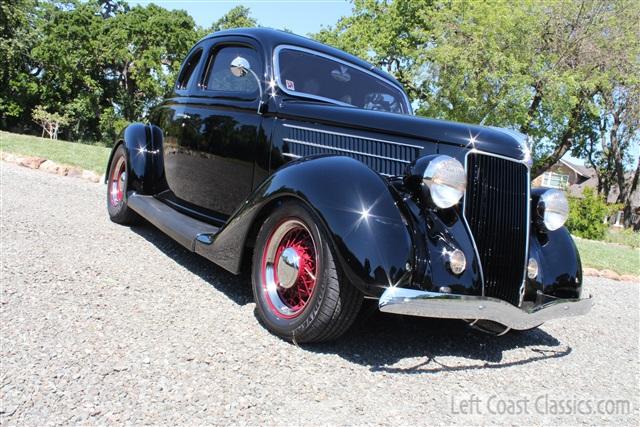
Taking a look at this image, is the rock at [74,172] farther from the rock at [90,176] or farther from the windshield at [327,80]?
the windshield at [327,80]

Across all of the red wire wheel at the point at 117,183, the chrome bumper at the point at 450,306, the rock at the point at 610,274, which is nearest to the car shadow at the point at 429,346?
the chrome bumper at the point at 450,306

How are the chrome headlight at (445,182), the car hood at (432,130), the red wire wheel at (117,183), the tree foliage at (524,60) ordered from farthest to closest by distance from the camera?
the tree foliage at (524,60)
the red wire wheel at (117,183)
the car hood at (432,130)
the chrome headlight at (445,182)

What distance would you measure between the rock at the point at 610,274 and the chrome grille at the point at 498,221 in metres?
4.93

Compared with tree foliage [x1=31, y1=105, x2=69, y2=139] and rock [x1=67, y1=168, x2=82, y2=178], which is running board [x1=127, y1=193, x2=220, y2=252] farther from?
tree foliage [x1=31, y1=105, x2=69, y2=139]

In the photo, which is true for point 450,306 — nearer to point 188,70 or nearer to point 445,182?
point 445,182

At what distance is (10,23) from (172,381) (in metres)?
36.2

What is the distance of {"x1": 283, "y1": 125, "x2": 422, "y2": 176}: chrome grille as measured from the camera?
2924mm

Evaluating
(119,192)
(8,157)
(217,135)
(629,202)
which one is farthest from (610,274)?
(629,202)

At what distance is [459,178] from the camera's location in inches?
99.0

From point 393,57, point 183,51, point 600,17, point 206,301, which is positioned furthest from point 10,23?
point 206,301

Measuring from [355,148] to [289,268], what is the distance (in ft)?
3.04

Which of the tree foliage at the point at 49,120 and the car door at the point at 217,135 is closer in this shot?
the car door at the point at 217,135

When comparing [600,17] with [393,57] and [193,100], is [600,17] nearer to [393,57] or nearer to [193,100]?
[393,57]

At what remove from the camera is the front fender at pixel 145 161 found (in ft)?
15.3
